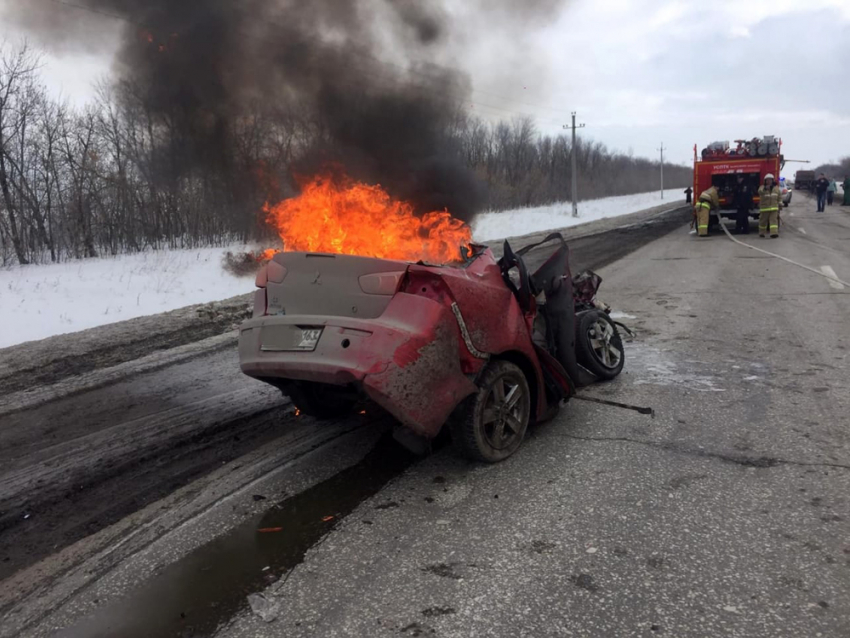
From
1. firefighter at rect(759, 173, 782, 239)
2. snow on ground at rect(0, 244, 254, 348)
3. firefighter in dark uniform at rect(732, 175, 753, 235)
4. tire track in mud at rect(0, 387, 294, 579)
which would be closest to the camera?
tire track in mud at rect(0, 387, 294, 579)

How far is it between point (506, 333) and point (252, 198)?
17.4ft

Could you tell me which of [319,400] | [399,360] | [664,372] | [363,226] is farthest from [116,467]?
[664,372]

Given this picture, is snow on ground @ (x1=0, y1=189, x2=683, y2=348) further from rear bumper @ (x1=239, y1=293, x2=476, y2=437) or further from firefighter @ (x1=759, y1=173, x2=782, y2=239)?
firefighter @ (x1=759, y1=173, x2=782, y2=239)

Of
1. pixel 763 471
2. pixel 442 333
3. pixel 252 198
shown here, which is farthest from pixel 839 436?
pixel 252 198

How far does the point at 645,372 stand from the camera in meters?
5.38

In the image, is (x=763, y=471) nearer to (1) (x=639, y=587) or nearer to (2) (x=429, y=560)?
(1) (x=639, y=587)

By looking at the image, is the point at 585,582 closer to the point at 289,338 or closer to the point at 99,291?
the point at 289,338

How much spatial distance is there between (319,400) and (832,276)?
31.8ft

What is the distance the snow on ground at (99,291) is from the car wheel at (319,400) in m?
5.59

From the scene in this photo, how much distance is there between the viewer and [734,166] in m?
18.7

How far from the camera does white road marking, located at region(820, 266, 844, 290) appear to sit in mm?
9192

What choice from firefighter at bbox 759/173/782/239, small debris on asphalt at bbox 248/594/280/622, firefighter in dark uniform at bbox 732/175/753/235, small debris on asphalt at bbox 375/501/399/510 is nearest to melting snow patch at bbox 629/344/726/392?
small debris on asphalt at bbox 375/501/399/510

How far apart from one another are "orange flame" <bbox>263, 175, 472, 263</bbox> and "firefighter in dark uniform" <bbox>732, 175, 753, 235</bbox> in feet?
53.6

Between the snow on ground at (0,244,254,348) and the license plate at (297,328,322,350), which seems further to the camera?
the snow on ground at (0,244,254,348)
